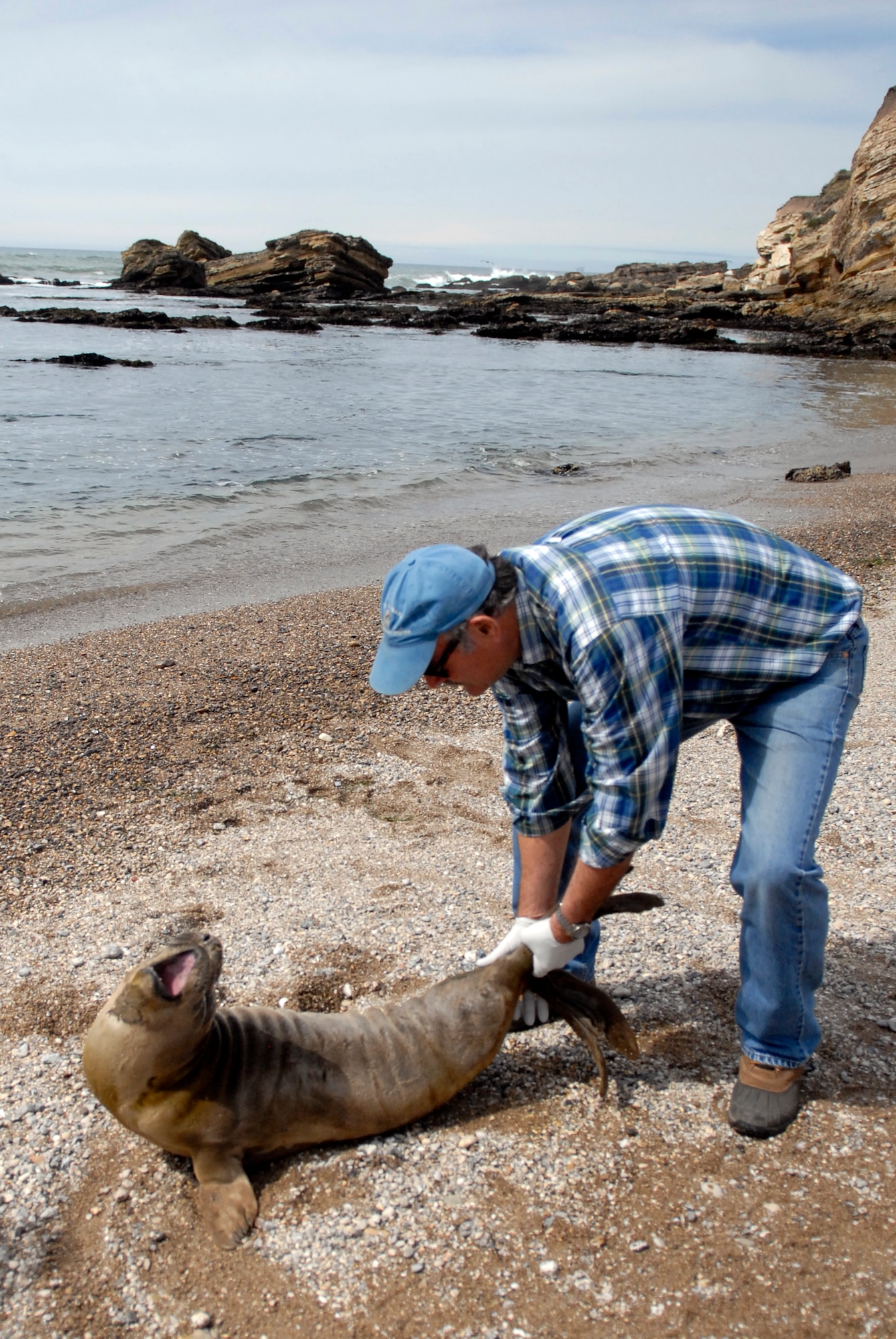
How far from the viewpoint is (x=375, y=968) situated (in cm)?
→ 362

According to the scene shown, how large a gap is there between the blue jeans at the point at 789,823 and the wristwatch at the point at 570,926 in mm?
448

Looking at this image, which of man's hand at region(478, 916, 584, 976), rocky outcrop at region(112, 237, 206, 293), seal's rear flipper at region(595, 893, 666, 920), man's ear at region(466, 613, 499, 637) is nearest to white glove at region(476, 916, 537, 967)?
man's hand at region(478, 916, 584, 976)

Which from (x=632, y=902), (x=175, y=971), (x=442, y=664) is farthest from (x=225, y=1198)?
(x=442, y=664)

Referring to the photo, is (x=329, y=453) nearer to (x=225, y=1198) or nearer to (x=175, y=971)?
(x=175, y=971)

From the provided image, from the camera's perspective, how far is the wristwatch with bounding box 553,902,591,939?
2.79 m

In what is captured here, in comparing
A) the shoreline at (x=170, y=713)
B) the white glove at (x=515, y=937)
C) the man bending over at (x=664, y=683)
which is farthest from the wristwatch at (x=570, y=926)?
the shoreline at (x=170, y=713)

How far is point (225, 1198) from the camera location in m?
2.72

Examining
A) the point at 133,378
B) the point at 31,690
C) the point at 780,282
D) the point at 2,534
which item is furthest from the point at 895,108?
the point at 31,690

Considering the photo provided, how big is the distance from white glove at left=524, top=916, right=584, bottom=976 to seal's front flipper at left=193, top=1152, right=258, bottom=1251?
1.06 metres

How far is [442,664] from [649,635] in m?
0.53

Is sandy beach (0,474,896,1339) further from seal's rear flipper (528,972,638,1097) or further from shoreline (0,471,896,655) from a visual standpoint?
shoreline (0,471,896,655)

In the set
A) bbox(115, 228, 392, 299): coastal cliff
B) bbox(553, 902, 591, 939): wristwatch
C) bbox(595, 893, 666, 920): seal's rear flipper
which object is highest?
bbox(115, 228, 392, 299): coastal cliff

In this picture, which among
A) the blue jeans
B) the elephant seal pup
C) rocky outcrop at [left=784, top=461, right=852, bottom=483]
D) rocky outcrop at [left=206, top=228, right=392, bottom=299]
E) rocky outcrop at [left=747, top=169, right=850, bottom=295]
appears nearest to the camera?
the blue jeans

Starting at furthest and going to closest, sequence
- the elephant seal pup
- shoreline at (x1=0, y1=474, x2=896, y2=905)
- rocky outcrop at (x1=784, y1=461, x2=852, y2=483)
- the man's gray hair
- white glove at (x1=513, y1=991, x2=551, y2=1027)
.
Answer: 1. rocky outcrop at (x1=784, y1=461, x2=852, y2=483)
2. shoreline at (x1=0, y1=474, x2=896, y2=905)
3. white glove at (x1=513, y1=991, x2=551, y2=1027)
4. the elephant seal pup
5. the man's gray hair
